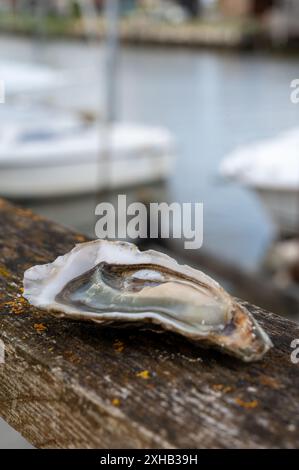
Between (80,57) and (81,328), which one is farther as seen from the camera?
(80,57)

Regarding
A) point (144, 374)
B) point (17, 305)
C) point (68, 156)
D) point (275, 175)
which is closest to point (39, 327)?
point (17, 305)

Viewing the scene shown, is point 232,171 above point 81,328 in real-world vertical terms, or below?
below

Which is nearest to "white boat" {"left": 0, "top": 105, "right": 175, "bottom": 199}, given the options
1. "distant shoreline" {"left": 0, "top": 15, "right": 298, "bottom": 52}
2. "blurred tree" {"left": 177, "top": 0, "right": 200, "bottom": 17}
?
"distant shoreline" {"left": 0, "top": 15, "right": 298, "bottom": 52}

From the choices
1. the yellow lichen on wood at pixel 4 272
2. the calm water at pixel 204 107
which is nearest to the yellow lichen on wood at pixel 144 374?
the yellow lichen on wood at pixel 4 272

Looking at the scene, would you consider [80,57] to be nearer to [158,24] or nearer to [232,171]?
[232,171]

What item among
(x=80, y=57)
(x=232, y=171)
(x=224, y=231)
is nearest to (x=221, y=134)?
(x=80, y=57)

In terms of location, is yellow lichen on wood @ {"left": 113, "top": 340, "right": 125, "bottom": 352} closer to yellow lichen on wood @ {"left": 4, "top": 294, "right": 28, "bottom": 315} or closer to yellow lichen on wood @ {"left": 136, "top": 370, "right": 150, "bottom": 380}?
yellow lichen on wood @ {"left": 136, "top": 370, "right": 150, "bottom": 380}
